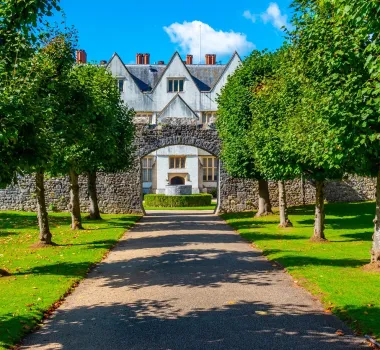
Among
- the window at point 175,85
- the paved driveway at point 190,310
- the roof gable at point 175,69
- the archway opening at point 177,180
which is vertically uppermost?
the roof gable at point 175,69

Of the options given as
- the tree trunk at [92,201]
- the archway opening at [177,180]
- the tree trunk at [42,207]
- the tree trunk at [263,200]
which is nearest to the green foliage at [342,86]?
the tree trunk at [42,207]

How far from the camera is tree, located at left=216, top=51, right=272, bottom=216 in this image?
30281mm

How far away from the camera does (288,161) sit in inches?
759

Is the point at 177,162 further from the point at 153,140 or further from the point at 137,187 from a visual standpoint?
the point at 137,187

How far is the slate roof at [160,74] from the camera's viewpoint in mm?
65562

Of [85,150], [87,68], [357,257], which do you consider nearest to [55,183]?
[87,68]

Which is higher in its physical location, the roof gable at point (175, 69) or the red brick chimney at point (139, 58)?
the red brick chimney at point (139, 58)

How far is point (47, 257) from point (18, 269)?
2.13 m

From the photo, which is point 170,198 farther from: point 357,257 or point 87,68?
point 357,257

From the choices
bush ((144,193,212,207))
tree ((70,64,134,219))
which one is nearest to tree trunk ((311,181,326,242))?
tree ((70,64,134,219))

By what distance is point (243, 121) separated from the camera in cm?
3039

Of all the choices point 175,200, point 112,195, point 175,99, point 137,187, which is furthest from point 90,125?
point 175,99

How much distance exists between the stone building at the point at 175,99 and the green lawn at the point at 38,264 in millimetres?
29892

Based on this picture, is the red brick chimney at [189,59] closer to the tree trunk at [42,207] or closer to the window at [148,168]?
the window at [148,168]
